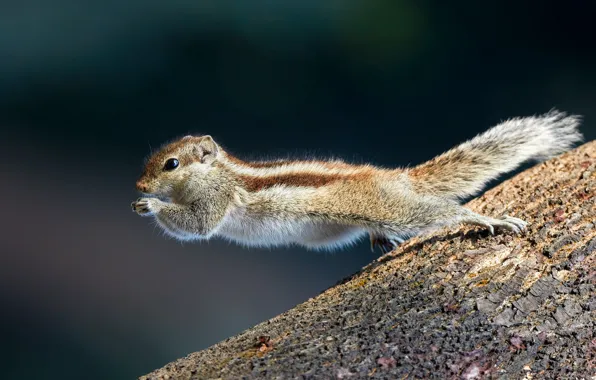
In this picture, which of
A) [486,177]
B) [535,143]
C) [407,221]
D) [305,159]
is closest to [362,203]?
[407,221]

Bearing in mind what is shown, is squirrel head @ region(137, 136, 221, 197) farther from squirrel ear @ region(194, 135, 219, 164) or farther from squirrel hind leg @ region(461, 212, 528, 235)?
squirrel hind leg @ region(461, 212, 528, 235)

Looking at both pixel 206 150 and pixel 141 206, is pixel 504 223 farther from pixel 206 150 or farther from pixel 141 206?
pixel 141 206

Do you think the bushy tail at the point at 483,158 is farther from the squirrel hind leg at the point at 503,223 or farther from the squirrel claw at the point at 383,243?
the squirrel hind leg at the point at 503,223

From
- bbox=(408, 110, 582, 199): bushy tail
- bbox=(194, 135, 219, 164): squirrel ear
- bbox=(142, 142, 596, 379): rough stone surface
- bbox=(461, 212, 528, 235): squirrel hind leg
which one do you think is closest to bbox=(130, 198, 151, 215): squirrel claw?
bbox=(194, 135, 219, 164): squirrel ear

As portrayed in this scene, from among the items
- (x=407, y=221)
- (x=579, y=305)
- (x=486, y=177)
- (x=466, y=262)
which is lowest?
(x=579, y=305)

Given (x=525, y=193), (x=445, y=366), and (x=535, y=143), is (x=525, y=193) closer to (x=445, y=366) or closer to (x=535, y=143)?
(x=535, y=143)

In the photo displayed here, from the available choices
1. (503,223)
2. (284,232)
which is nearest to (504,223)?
(503,223)
